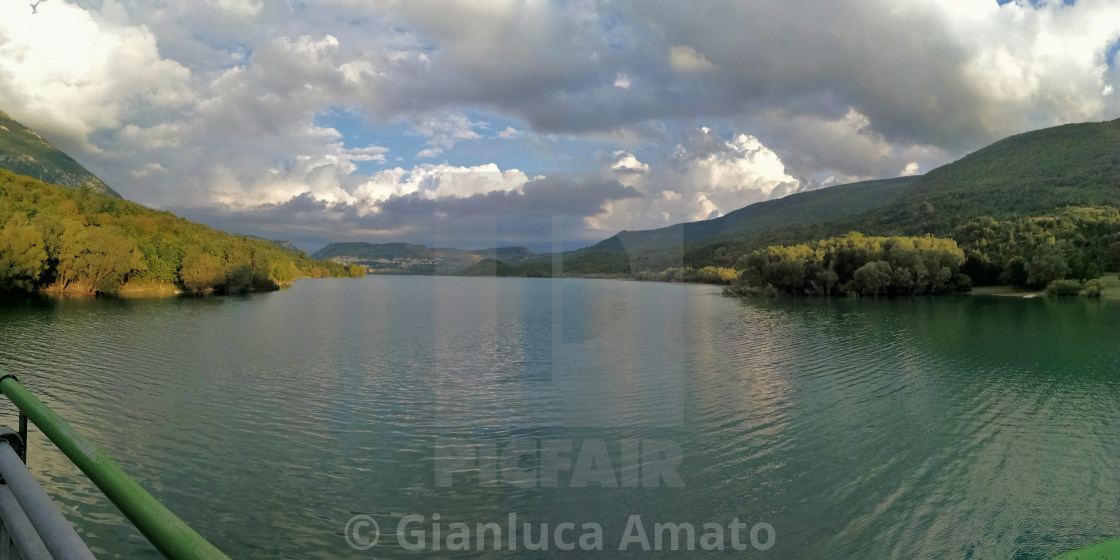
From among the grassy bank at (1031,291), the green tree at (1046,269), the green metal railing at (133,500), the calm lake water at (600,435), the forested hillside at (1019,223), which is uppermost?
the forested hillside at (1019,223)

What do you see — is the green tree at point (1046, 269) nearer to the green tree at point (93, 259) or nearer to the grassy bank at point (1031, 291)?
the grassy bank at point (1031, 291)

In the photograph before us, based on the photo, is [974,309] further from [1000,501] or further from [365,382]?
[365,382]

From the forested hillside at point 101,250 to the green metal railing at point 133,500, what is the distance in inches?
3404

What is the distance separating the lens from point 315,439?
52.9 ft

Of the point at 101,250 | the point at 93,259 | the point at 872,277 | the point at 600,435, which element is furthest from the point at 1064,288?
the point at 93,259

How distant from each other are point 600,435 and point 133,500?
15.9 m

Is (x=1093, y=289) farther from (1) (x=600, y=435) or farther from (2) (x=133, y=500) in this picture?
(2) (x=133, y=500)

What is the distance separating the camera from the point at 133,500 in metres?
1.78

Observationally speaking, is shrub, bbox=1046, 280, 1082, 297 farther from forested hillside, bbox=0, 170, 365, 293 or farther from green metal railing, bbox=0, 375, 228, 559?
forested hillside, bbox=0, 170, 365, 293

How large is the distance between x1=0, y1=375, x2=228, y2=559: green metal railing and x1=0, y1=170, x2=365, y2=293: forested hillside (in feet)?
284

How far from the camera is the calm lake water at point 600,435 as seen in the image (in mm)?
11227

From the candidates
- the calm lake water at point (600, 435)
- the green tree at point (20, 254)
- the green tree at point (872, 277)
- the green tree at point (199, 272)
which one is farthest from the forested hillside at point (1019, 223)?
the green tree at point (20, 254)

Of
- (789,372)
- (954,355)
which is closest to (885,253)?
(954,355)

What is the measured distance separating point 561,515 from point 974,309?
69.6 meters
